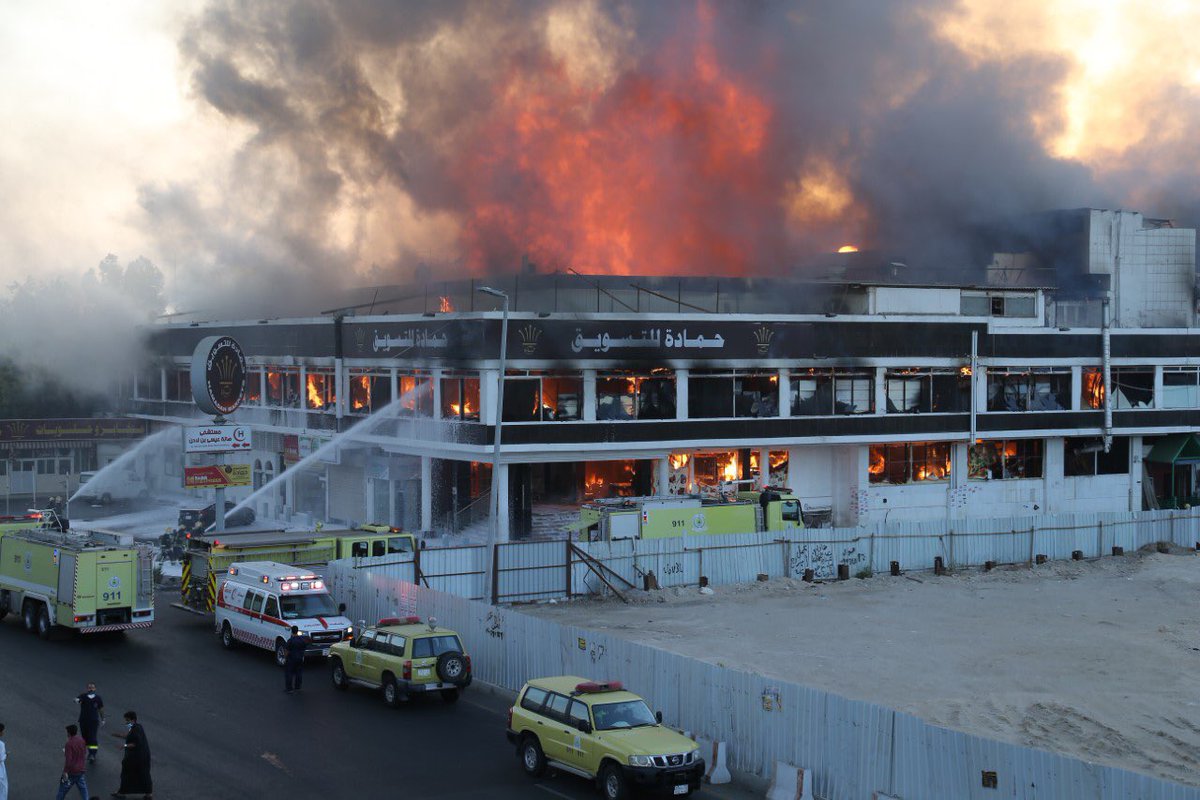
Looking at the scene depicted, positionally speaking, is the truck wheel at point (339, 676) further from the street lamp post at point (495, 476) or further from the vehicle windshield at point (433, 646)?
the street lamp post at point (495, 476)

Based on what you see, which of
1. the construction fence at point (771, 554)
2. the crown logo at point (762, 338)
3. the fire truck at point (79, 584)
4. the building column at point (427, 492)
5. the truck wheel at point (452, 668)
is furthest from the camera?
the crown logo at point (762, 338)

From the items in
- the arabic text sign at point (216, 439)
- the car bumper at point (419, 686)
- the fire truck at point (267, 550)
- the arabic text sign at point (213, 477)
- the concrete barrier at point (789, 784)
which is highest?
the arabic text sign at point (216, 439)

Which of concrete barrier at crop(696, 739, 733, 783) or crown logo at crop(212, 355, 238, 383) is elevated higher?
crown logo at crop(212, 355, 238, 383)

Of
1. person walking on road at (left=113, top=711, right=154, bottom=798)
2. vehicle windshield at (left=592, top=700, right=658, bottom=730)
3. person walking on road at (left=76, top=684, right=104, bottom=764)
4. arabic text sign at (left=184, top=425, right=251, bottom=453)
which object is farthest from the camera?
arabic text sign at (left=184, top=425, right=251, bottom=453)

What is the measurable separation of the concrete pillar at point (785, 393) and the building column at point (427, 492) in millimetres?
13389

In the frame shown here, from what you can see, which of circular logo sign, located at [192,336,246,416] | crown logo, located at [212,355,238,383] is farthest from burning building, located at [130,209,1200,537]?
crown logo, located at [212,355,238,383]

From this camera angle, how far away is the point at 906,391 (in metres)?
50.2

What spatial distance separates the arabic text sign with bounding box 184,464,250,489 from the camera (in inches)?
1610

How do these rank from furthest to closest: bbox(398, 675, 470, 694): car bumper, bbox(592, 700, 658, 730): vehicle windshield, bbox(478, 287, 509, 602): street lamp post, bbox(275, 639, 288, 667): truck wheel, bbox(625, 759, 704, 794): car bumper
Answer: bbox(478, 287, 509, 602): street lamp post
bbox(275, 639, 288, 667): truck wheel
bbox(398, 675, 470, 694): car bumper
bbox(592, 700, 658, 730): vehicle windshield
bbox(625, 759, 704, 794): car bumper

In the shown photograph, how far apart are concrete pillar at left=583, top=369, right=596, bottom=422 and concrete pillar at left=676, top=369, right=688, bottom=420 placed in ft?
10.8

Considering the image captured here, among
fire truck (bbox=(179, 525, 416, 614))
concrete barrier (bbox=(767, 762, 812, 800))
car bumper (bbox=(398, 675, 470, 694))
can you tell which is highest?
fire truck (bbox=(179, 525, 416, 614))

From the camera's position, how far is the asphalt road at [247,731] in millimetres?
18406

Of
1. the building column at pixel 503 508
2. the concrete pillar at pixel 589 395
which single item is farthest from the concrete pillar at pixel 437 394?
the concrete pillar at pixel 589 395

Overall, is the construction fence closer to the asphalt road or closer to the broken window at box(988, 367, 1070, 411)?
the asphalt road
